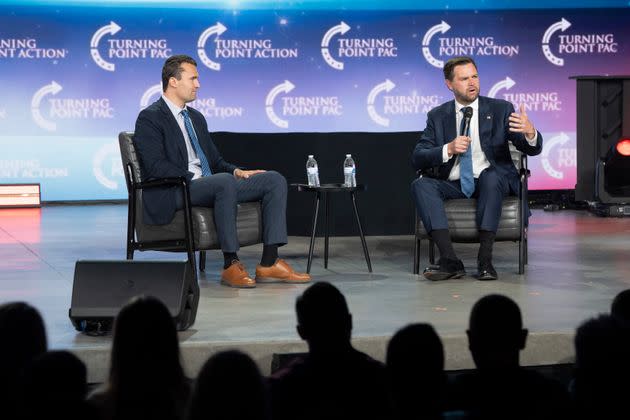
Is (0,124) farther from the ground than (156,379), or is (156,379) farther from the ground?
(0,124)

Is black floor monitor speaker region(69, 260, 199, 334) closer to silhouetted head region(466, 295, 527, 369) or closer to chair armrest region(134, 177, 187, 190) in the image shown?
chair armrest region(134, 177, 187, 190)

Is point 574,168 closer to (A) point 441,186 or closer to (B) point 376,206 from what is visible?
(B) point 376,206

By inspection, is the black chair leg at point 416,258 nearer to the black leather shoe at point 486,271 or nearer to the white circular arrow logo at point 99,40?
the black leather shoe at point 486,271

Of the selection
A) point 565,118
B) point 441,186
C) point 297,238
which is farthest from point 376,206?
point 565,118

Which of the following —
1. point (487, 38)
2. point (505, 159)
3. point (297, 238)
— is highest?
point (487, 38)

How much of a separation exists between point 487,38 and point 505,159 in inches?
248

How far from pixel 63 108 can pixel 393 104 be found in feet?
11.7

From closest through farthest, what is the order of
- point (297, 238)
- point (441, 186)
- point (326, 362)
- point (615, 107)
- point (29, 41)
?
point (326, 362), point (441, 186), point (297, 238), point (615, 107), point (29, 41)

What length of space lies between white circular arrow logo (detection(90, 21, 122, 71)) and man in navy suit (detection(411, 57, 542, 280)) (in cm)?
647

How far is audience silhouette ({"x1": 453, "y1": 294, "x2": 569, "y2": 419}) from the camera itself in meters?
2.39

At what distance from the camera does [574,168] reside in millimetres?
12156

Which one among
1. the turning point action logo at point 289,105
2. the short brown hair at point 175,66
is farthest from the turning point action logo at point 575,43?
the short brown hair at point 175,66

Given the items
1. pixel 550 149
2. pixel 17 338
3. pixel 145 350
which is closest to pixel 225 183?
pixel 17 338

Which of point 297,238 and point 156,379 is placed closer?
point 156,379
